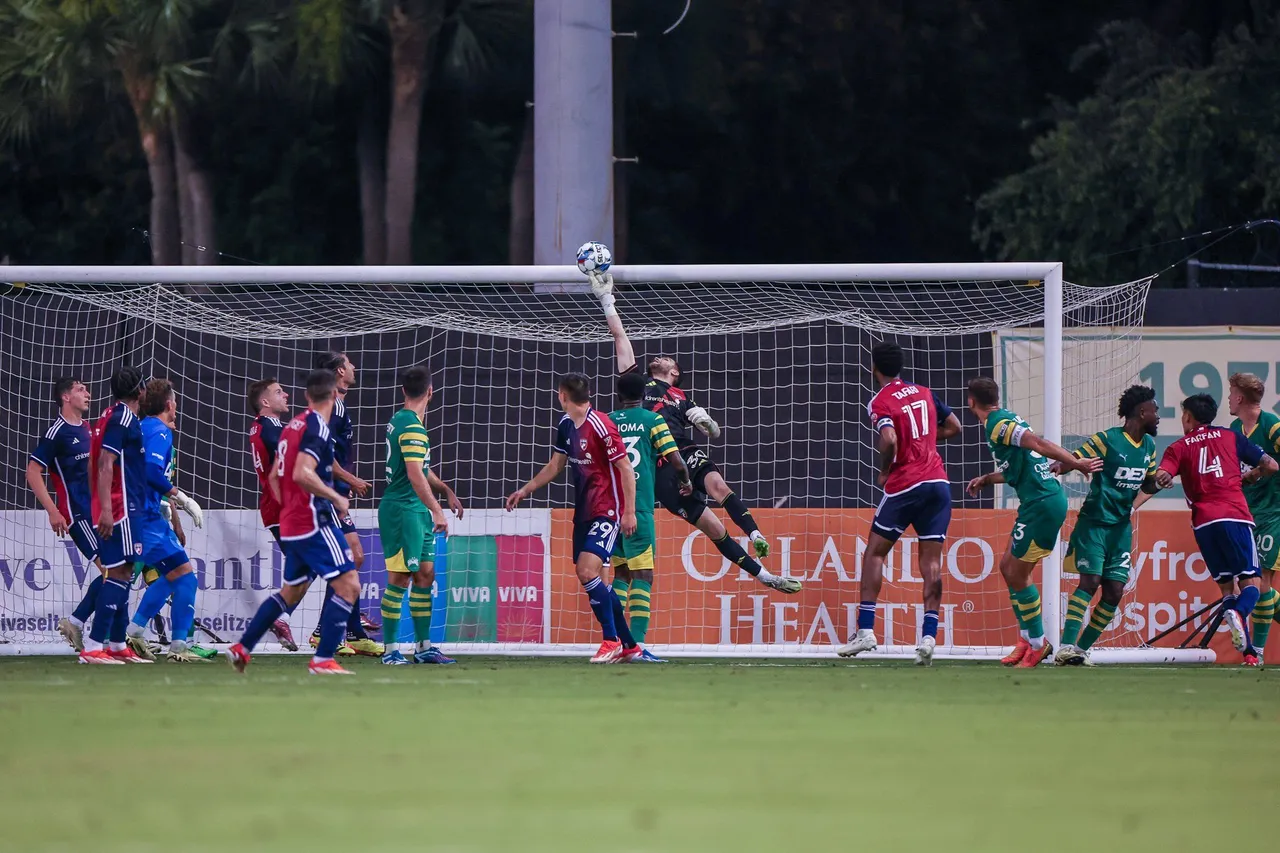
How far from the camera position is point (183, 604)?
12742 mm

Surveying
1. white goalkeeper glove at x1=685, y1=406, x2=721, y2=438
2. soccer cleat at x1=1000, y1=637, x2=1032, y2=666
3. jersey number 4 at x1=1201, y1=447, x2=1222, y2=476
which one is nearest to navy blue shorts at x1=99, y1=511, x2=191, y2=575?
white goalkeeper glove at x1=685, y1=406, x2=721, y2=438

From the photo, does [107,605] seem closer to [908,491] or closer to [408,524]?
[408,524]

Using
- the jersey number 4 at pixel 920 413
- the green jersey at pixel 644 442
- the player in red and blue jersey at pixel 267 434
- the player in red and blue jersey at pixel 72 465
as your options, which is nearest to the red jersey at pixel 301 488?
the player in red and blue jersey at pixel 267 434

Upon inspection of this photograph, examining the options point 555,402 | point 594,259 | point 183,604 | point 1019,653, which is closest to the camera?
point 1019,653

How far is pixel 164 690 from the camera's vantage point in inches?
386

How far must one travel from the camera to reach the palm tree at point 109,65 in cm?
2433

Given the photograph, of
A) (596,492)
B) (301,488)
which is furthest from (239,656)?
(596,492)

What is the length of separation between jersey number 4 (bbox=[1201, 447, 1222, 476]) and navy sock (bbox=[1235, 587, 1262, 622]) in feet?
2.65

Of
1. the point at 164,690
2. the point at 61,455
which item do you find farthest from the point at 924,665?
the point at 61,455

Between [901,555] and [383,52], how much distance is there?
44.2 feet

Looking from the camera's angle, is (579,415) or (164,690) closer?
(164,690)

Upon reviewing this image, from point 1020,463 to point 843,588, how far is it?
2.10 m

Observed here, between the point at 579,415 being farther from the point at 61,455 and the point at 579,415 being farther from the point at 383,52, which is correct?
the point at 383,52

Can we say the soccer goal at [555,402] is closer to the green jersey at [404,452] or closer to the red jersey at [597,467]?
the green jersey at [404,452]
